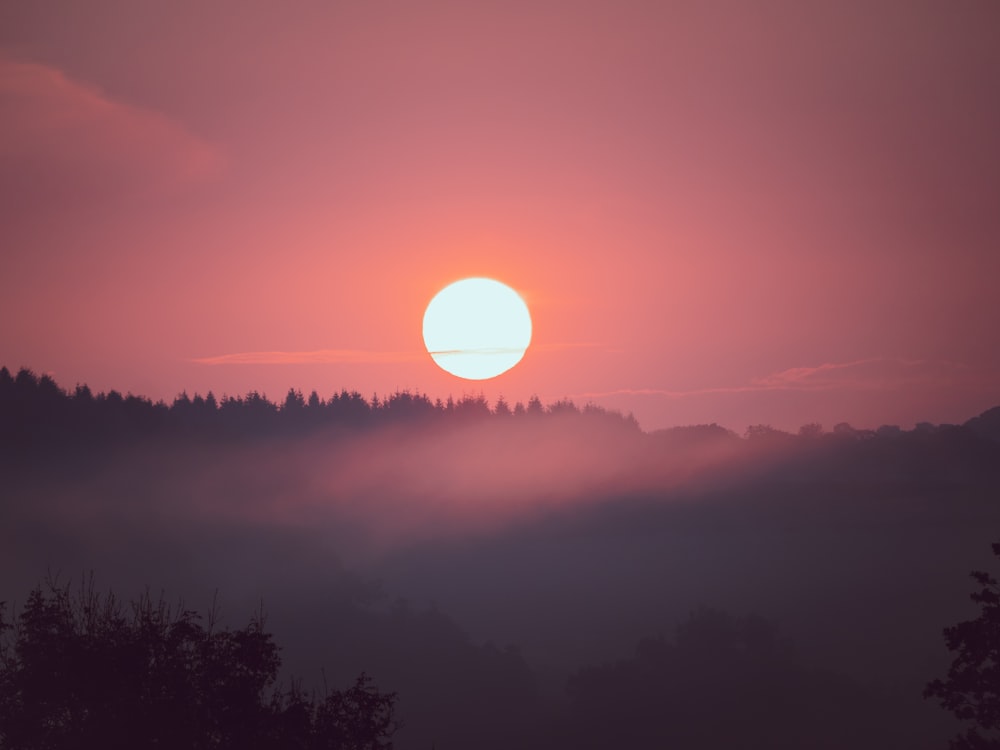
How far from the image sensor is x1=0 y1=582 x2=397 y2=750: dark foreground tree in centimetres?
3023

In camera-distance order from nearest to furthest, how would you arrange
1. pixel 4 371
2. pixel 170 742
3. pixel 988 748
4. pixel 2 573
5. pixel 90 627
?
pixel 170 742 → pixel 90 627 → pixel 988 748 → pixel 2 573 → pixel 4 371

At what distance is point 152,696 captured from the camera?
3092 cm

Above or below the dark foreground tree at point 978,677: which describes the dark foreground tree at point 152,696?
above

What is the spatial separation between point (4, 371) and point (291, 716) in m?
185

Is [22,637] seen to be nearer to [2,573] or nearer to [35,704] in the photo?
[35,704]

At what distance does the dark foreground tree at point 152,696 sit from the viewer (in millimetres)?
30234

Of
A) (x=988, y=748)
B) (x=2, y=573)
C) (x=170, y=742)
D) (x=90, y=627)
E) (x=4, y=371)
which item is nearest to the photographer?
(x=170, y=742)

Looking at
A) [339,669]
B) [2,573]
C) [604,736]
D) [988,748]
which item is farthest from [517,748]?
[988,748]

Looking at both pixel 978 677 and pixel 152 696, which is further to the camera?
pixel 978 677

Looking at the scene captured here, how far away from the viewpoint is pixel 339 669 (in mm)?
198750

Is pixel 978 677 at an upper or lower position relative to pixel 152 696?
lower

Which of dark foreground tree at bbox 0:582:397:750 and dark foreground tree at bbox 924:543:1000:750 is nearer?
dark foreground tree at bbox 0:582:397:750

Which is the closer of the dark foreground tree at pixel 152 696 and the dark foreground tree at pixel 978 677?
the dark foreground tree at pixel 152 696

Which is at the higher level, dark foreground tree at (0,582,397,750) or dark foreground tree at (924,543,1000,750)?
dark foreground tree at (0,582,397,750)
